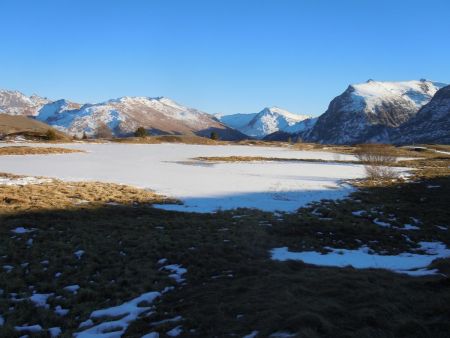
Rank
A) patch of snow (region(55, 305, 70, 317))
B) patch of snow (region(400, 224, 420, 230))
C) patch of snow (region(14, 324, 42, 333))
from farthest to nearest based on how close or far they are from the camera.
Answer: patch of snow (region(400, 224, 420, 230)) → patch of snow (region(55, 305, 70, 317)) → patch of snow (region(14, 324, 42, 333))

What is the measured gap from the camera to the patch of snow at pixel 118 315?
896cm

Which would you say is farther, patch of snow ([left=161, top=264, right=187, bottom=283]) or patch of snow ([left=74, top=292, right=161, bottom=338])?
patch of snow ([left=161, top=264, right=187, bottom=283])

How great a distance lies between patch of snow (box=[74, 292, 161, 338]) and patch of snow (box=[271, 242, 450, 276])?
5.43 m

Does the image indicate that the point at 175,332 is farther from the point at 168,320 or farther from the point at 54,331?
the point at 54,331

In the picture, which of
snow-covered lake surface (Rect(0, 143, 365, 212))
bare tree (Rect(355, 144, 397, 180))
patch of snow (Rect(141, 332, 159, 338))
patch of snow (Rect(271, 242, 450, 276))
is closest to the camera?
patch of snow (Rect(141, 332, 159, 338))

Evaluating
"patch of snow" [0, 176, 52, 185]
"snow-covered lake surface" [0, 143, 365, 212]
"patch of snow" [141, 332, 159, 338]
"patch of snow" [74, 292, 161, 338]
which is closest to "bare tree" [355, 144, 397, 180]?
"snow-covered lake surface" [0, 143, 365, 212]

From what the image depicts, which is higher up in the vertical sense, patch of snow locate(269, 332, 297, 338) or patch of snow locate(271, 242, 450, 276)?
patch of snow locate(269, 332, 297, 338)

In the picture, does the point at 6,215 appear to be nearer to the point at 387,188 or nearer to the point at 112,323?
the point at 112,323

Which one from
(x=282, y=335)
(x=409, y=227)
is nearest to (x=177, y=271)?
(x=282, y=335)

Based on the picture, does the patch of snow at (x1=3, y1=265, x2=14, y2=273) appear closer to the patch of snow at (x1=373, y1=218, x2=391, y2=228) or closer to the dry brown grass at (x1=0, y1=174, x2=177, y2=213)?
the dry brown grass at (x1=0, y1=174, x2=177, y2=213)

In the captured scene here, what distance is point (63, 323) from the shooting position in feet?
31.8

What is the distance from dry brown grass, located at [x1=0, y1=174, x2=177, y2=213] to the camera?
22109 millimetres

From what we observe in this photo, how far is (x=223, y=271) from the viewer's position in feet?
42.7

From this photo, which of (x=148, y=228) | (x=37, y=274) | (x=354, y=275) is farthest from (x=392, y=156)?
(x=37, y=274)
